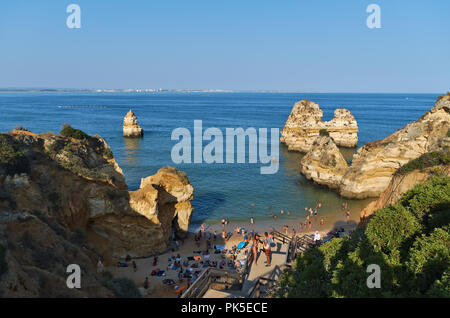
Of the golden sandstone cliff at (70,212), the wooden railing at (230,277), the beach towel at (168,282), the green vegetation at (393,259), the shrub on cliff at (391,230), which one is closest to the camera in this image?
the green vegetation at (393,259)

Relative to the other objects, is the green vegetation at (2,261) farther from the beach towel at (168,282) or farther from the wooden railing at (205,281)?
the beach towel at (168,282)

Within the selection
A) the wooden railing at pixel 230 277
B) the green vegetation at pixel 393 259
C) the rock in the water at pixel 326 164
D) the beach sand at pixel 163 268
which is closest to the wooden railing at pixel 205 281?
the wooden railing at pixel 230 277

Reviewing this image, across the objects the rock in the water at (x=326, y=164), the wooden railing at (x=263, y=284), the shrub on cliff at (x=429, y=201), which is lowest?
the wooden railing at (x=263, y=284)

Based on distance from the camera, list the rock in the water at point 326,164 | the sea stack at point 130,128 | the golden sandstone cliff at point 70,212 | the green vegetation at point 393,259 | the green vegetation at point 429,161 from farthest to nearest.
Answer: the sea stack at point 130,128
the rock in the water at point 326,164
the green vegetation at point 429,161
the golden sandstone cliff at point 70,212
the green vegetation at point 393,259

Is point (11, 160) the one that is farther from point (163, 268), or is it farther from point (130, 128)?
point (130, 128)

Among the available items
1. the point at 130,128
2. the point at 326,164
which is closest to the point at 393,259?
the point at 326,164

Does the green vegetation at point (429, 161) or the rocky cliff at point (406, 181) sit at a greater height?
the green vegetation at point (429, 161)

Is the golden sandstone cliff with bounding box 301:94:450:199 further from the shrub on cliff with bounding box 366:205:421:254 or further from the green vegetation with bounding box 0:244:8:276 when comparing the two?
the green vegetation with bounding box 0:244:8:276
